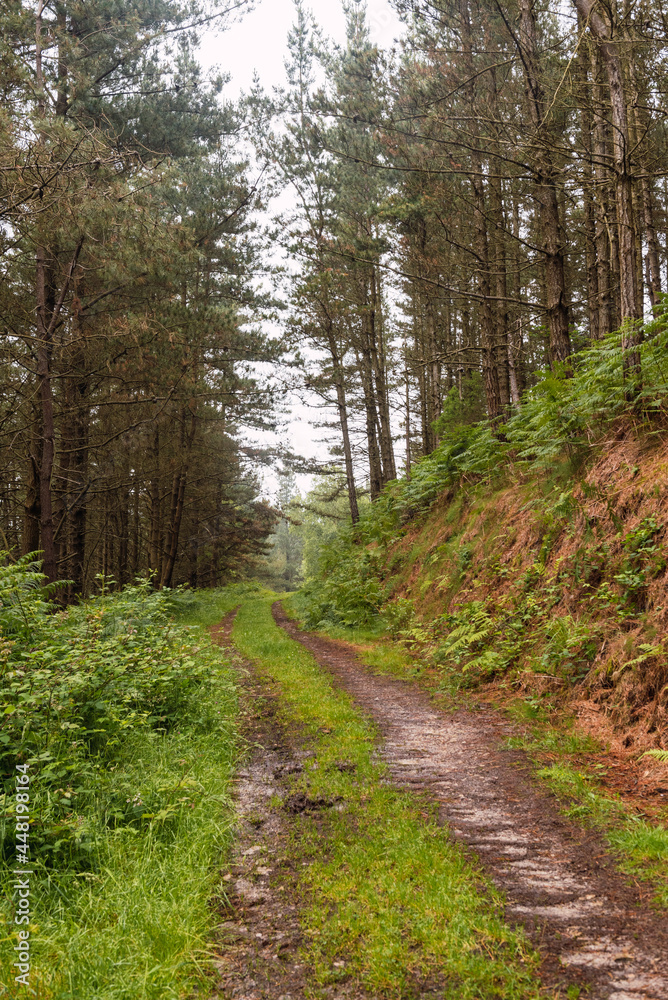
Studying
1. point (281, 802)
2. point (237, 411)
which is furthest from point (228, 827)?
point (237, 411)

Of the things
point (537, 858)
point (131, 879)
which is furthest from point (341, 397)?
point (131, 879)

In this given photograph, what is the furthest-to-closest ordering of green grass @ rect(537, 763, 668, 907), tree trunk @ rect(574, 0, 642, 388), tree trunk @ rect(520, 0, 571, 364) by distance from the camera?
tree trunk @ rect(520, 0, 571, 364)
tree trunk @ rect(574, 0, 642, 388)
green grass @ rect(537, 763, 668, 907)

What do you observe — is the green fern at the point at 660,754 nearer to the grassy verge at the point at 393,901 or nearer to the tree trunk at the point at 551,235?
the grassy verge at the point at 393,901

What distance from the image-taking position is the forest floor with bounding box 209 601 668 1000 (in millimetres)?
2121

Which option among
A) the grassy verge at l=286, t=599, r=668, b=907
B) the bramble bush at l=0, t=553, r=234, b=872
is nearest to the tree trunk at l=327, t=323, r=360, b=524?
the grassy verge at l=286, t=599, r=668, b=907

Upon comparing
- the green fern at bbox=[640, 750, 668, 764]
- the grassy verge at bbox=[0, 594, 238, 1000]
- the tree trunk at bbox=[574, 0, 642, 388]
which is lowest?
the grassy verge at bbox=[0, 594, 238, 1000]

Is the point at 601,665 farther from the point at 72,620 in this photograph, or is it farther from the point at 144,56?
the point at 144,56

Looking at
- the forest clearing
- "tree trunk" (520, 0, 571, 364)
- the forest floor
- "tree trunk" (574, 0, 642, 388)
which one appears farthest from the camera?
"tree trunk" (520, 0, 571, 364)

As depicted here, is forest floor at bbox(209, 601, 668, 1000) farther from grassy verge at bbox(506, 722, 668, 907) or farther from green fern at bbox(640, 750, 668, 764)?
green fern at bbox(640, 750, 668, 764)

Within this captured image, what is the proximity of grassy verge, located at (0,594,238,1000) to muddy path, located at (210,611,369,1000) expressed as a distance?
0.32 ft

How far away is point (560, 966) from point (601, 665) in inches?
125

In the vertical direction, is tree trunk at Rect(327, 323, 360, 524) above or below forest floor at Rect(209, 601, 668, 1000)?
above

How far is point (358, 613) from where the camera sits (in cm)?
1248

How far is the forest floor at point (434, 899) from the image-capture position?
83.5 inches
